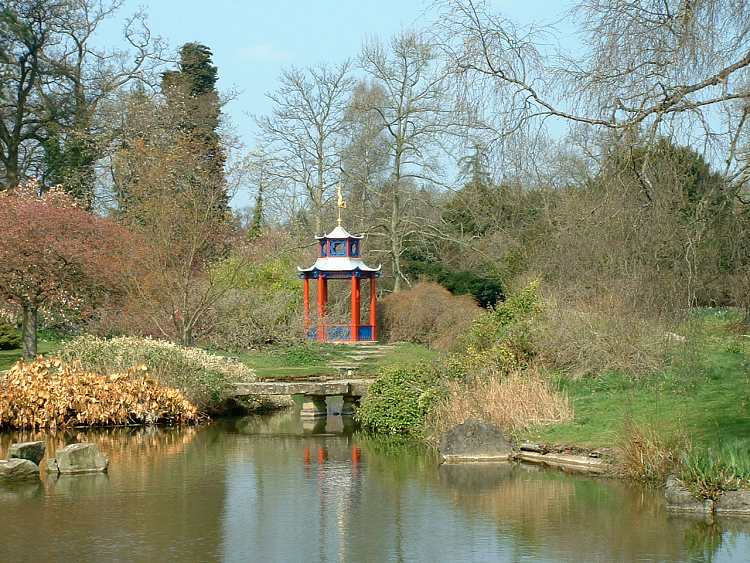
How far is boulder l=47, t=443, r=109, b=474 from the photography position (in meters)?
14.9

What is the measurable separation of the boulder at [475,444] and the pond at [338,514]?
38 cm

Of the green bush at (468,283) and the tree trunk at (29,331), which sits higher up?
the green bush at (468,283)

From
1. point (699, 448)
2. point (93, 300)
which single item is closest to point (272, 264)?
point (93, 300)

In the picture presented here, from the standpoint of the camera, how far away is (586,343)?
19516mm

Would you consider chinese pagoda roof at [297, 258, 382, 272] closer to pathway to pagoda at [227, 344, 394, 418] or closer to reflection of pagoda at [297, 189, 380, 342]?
reflection of pagoda at [297, 189, 380, 342]

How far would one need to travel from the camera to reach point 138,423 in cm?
2066

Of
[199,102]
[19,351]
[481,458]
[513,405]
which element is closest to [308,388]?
[513,405]

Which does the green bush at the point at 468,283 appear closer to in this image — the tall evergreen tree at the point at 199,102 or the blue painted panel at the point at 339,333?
the blue painted panel at the point at 339,333

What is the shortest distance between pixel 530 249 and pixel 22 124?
57.7ft

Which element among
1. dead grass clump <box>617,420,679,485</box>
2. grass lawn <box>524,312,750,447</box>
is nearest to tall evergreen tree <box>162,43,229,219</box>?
grass lawn <box>524,312,750,447</box>

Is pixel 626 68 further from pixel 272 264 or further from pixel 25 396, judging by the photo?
pixel 272 264

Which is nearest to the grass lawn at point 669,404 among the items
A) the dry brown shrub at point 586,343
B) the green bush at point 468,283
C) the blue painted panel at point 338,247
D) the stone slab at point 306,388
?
the dry brown shrub at point 586,343

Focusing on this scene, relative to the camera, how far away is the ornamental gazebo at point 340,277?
32406 mm

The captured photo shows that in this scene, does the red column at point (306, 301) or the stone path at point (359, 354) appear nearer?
the stone path at point (359, 354)
